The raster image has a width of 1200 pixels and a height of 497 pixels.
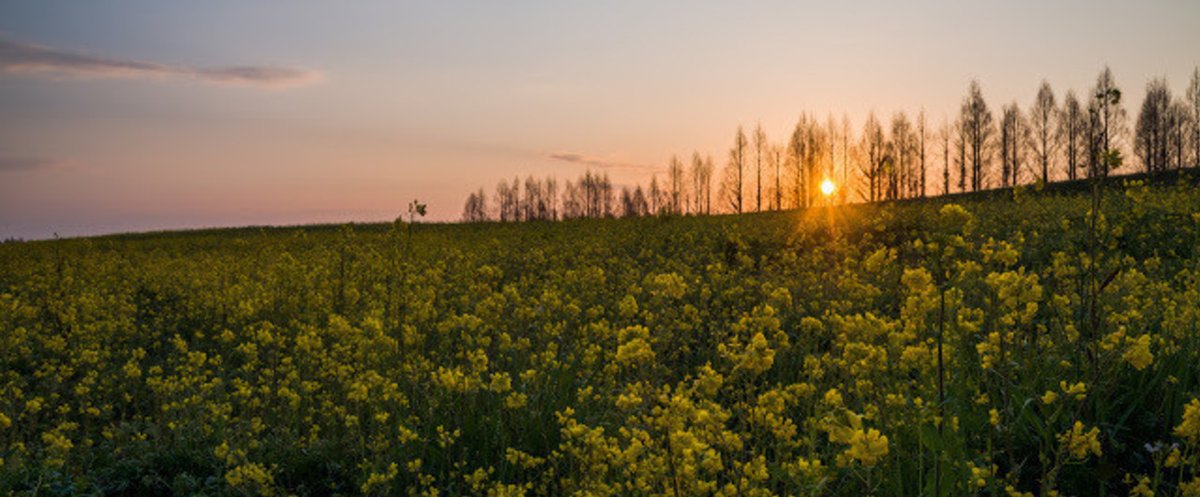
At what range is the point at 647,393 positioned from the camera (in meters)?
3.76

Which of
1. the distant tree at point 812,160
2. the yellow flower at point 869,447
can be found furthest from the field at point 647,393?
the distant tree at point 812,160

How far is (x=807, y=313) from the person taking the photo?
29.3ft

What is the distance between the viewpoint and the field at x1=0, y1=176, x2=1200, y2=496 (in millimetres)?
3385

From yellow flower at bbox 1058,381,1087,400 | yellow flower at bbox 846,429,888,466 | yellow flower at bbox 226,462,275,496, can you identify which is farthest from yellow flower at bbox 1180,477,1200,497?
yellow flower at bbox 226,462,275,496

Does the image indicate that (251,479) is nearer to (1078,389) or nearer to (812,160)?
(1078,389)

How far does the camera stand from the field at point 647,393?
3.38 metres

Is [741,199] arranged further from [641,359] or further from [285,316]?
[641,359]

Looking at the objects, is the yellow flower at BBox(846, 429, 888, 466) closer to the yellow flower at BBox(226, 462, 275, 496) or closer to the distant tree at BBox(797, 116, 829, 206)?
the yellow flower at BBox(226, 462, 275, 496)

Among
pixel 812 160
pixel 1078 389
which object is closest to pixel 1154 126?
pixel 812 160

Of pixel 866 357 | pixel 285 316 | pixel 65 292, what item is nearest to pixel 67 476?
pixel 866 357

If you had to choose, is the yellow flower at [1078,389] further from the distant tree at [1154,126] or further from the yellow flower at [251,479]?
the distant tree at [1154,126]

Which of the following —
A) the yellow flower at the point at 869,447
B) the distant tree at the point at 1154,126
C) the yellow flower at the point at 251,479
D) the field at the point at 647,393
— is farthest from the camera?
the distant tree at the point at 1154,126

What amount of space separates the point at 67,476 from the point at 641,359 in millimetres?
3649

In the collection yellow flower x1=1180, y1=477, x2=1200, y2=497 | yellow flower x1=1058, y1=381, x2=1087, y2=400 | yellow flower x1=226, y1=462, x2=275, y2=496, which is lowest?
yellow flower x1=226, y1=462, x2=275, y2=496
